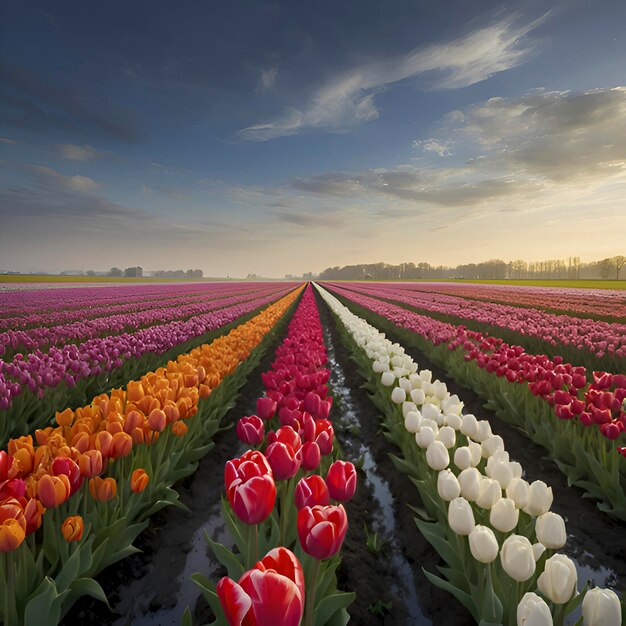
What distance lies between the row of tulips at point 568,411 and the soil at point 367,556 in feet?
0.80

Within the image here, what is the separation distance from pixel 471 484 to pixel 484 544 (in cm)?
43

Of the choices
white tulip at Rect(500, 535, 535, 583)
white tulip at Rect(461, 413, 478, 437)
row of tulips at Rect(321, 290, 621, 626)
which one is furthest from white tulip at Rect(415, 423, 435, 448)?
white tulip at Rect(500, 535, 535, 583)

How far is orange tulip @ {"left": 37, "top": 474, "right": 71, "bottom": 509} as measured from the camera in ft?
6.46

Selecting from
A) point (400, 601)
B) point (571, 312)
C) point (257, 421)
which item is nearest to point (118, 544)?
point (257, 421)

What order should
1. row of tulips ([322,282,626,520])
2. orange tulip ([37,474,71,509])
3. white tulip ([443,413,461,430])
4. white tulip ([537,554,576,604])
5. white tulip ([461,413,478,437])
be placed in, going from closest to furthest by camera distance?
white tulip ([537,554,576,604]) → orange tulip ([37,474,71,509]) → white tulip ([461,413,478,437]) → white tulip ([443,413,461,430]) → row of tulips ([322,282,626,520])

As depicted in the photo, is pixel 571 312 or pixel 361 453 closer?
pixel 361 453

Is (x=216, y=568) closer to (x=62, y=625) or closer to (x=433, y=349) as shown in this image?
(x=62, y=625)

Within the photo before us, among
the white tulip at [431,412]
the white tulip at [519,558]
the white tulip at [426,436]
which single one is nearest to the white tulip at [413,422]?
the white tulip at [431,412]

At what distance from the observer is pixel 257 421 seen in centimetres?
262

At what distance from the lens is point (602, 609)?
1328 millimetres

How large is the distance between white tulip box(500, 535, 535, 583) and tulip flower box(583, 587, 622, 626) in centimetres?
21

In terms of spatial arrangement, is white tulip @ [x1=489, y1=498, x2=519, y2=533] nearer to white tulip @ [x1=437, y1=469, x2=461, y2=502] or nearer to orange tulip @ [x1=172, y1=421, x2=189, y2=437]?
white tulip @ [x1=437, y1=469, x2=461, y2=502]

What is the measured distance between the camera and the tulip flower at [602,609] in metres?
1.31

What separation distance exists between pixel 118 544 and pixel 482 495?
2.24 metres
